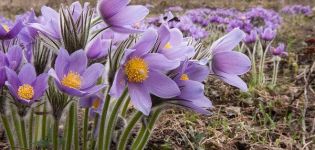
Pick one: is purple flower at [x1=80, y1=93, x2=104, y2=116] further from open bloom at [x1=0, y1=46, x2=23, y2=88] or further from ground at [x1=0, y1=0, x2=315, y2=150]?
ground at [x1=0, y1=0, x2=315, y2=150]

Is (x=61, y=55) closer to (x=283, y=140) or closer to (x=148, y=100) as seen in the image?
(x=148, y=100)

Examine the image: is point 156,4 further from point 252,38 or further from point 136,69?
point 136,69

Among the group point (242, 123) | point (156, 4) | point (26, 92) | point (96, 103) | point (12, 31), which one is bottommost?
point (156, 4)

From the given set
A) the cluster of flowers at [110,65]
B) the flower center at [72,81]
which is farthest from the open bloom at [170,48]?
the flower center at [72,81]

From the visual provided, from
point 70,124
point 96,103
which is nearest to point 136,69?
point 70,124

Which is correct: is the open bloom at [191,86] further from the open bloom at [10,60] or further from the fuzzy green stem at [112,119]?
the open bloom at [10,60]

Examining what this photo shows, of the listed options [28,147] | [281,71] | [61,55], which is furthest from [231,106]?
[61,55]

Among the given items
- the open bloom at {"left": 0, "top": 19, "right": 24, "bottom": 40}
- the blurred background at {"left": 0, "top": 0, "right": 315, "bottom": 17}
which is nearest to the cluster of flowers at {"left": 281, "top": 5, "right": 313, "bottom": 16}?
the blurred background at {"left": 0, "top": 0, "right": 315, "bottom": 17}
